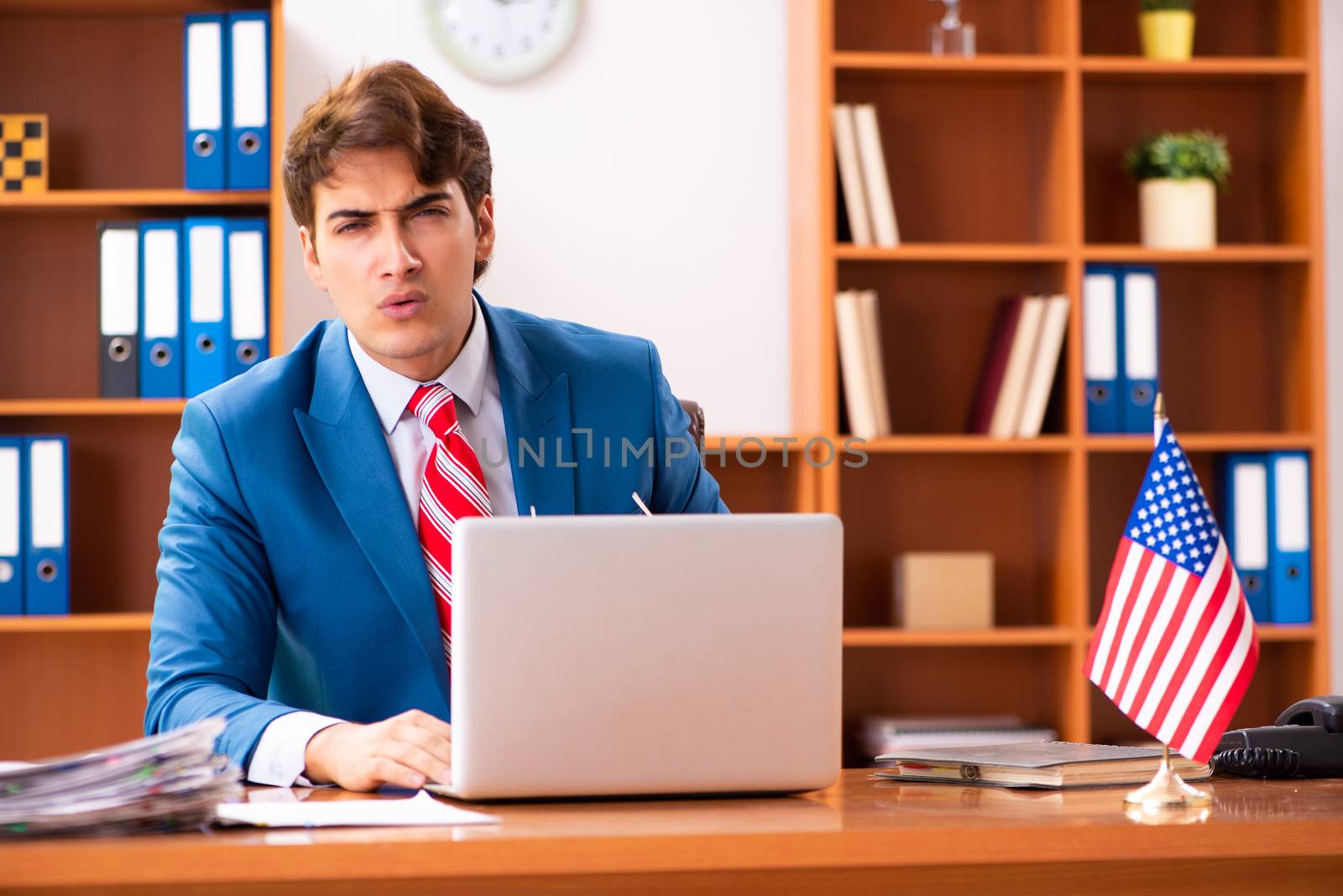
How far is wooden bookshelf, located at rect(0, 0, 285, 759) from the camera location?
125 inches

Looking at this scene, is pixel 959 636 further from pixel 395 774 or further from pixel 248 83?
pixel 395 774

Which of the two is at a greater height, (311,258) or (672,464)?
(311,258)

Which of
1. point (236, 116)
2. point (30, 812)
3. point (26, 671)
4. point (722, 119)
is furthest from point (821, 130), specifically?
point (30, 812)

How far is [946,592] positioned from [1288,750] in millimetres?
1776

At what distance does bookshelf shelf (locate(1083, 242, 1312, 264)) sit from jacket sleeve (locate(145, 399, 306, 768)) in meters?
2.10

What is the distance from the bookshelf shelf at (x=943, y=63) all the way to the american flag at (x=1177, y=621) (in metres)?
2.00

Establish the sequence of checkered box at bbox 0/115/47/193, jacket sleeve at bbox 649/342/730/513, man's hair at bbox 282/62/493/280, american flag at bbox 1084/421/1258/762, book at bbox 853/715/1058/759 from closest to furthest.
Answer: american flag at bbox 1084/421/1258/762
man's hair at bbox 282/62/493/280
jacket sleeve at bbox 649/342/730/513
checkered box at bbox 0/115/47/193
book at bbox 853/715/1058/759

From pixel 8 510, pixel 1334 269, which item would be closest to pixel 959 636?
pixel 1334 269

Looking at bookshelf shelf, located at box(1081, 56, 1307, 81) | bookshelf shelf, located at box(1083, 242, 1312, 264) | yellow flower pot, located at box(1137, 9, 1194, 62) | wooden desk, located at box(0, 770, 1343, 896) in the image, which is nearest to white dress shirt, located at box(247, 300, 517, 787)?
wooden desk, located at box(0, 770, 1343, 896)

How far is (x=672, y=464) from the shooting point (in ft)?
6.29

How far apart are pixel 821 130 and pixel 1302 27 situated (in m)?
1.15

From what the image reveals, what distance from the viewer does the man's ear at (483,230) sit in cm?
192

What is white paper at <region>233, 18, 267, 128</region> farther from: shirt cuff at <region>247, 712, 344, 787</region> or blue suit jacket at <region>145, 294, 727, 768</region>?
shirt cuff at <region>247, 712, 344, 787</region>

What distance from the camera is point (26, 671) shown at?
10.4 feet
